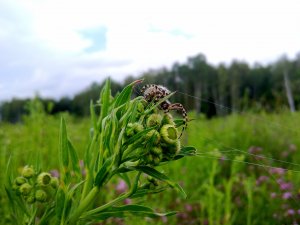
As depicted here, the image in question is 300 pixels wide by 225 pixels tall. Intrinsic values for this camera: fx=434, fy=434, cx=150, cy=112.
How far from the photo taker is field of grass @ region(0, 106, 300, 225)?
2.92 m

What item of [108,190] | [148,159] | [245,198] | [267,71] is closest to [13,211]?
[148,159]

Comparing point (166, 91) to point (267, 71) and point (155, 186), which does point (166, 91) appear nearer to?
point (155, 186)

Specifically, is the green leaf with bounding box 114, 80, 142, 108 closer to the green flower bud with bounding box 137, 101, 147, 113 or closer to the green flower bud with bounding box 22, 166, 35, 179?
the green flower bud with bounding box 137, 101, 147, 113

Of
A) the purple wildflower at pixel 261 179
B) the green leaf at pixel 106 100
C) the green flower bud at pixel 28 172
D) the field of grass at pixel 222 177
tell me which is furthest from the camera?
the purple wildflower at pixel 261 179

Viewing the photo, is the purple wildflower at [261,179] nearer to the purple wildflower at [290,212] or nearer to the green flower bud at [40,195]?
the purple wildflower at [290,212]

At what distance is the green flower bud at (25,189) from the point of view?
4.31 ft

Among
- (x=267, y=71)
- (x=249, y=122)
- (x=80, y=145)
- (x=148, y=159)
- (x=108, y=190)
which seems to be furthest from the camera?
(x=267, y=71)

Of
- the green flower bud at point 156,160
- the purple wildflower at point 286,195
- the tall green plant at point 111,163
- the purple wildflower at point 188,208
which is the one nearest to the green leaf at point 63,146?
the tall green plant at point 111,163

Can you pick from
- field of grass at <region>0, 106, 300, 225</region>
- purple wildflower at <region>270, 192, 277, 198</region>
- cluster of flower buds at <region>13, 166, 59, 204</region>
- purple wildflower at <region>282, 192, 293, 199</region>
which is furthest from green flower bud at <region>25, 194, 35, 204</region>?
purple wildflower at <region>270, 192, 277, 198</region>

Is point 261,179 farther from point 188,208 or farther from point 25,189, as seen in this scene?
point 25,189

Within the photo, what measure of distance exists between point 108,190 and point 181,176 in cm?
71

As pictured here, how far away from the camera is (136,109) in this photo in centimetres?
109

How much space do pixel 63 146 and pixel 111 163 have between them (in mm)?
224

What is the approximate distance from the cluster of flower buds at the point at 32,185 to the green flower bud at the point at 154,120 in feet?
1.52
